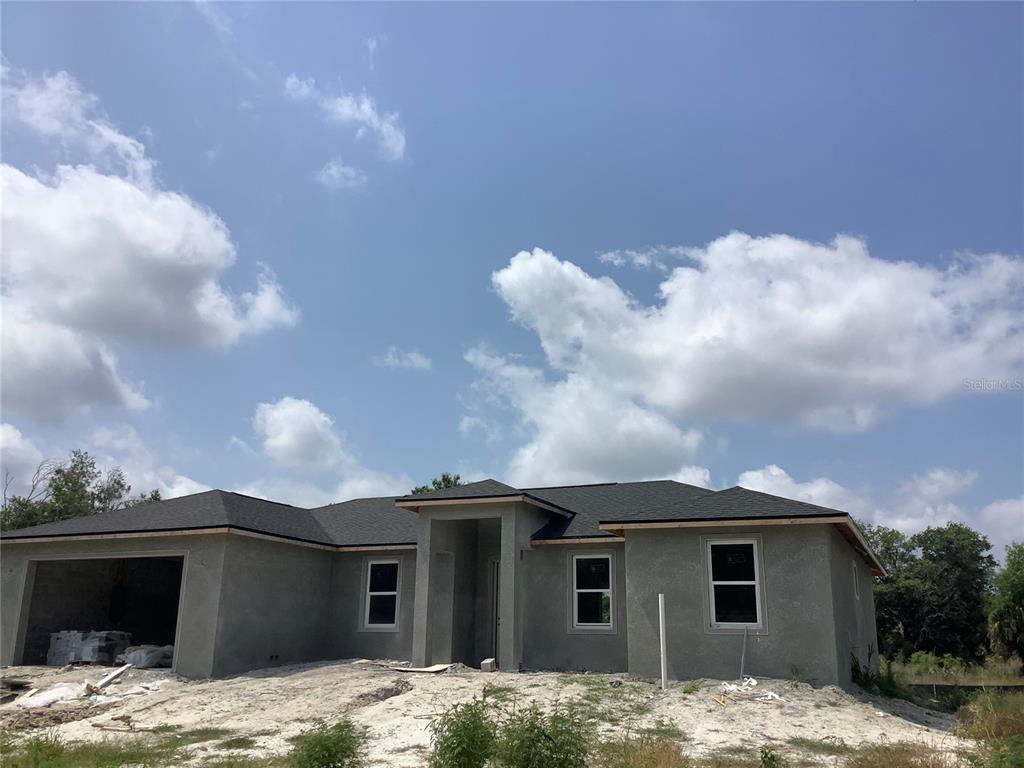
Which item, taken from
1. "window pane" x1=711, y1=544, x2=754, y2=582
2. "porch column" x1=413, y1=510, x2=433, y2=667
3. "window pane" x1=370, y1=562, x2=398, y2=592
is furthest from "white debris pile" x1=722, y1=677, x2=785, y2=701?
"window pane" x1=370, y1=562, x2=398, y2=592

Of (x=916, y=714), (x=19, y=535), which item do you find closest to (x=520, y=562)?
(x=916, y=714)

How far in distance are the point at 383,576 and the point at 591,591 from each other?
6.39 metres

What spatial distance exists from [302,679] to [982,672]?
105 ft

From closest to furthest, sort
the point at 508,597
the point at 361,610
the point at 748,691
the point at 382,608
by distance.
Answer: the point at 748,691, the point at 508,597, the point at 382,608, the point at 361,610

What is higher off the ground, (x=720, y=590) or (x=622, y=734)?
(x=720, y=590)

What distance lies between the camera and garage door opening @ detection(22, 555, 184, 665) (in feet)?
76.3

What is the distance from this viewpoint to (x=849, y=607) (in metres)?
19.1

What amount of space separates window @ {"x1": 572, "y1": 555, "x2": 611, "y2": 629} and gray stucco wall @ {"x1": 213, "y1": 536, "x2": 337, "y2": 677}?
295 inches

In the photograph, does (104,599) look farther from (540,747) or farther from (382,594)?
(540,747)

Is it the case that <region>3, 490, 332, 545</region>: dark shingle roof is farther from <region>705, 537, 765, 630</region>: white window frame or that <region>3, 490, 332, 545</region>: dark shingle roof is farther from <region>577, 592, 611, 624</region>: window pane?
<region>705, 537, 765, 630</region>: white window frame

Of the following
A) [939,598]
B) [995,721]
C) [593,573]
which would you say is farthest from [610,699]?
[939,598]

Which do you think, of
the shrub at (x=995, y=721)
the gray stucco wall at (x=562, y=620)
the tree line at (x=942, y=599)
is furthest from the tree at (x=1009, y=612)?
the gray stucco wall at (x=562, y=620)

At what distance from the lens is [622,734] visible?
12586mm

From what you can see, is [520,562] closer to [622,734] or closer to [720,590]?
[720,590]
